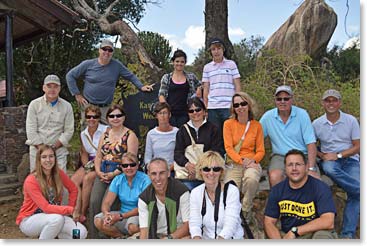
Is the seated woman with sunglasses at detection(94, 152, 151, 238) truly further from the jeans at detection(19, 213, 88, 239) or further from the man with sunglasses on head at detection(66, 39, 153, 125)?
the man with sunglasses on head at detection(66, 39, 153, 125)

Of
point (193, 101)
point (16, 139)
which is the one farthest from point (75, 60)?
point (193, 101)

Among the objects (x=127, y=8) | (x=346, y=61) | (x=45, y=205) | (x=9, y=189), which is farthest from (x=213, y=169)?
(x=127, y=8)

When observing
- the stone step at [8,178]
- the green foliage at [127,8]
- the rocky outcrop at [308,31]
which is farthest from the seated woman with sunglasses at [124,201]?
the green foliage at [127,8]

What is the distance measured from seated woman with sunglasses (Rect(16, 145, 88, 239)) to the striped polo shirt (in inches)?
82.8

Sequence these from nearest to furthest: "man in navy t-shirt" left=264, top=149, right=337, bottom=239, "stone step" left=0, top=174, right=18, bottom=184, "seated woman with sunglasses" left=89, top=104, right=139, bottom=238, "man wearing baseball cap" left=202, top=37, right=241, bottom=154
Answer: "man in navy t-shirt" left=264, top=149, right=337, bottom=239 → "seated woman with sunglasses" left=89, top=104, right=139, bottom=238 → "man wearing baseball cap" left=202, top=37, right=241, bottom=154 → "stone step" left=0, top=174, right=18, bottom=184

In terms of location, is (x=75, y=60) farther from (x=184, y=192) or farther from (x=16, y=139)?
(x=184, y=192)

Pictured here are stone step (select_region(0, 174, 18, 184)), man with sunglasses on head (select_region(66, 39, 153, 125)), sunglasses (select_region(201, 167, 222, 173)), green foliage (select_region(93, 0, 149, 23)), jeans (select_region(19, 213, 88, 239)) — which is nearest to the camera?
sunglasses (select_region(201, 167, 222, 173))

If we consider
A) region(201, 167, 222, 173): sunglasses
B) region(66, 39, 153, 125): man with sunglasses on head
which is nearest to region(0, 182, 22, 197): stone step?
region(66, 39, 153, 125): man with sunglasses on head

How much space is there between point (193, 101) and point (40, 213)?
1883mm

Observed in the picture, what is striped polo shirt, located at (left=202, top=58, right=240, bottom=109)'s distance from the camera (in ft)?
18.9

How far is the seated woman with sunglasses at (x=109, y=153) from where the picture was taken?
4809mm

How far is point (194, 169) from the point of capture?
4.79 metres

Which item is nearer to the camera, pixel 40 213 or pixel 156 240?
pixel 156 240

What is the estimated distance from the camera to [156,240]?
4188 millimetres
